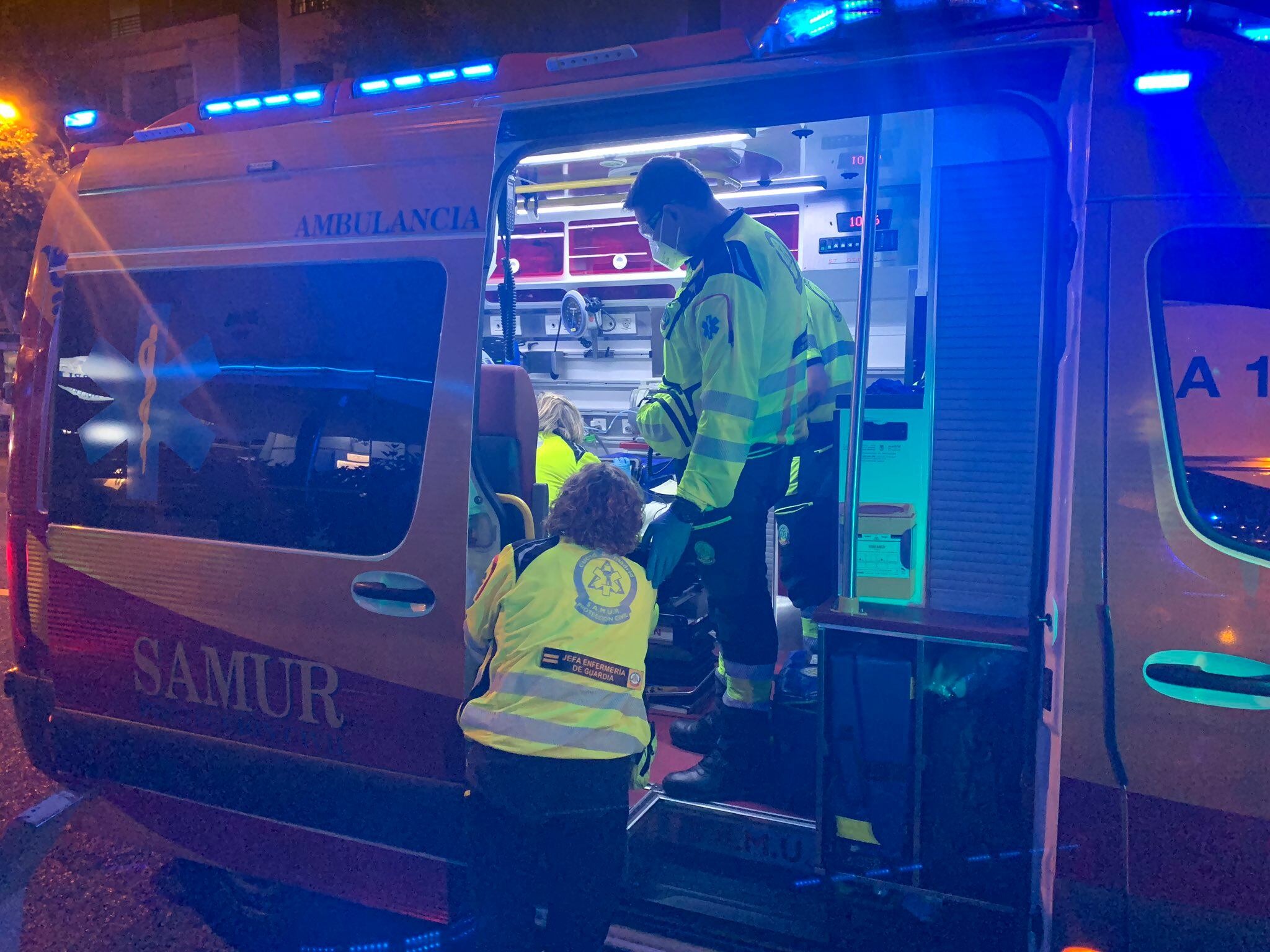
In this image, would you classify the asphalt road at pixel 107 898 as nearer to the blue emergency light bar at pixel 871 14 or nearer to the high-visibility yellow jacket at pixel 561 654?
the high-visibility yellow jacket at pixel 561 654

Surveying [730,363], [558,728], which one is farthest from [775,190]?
[558,728]

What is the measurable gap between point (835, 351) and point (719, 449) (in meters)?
0.87

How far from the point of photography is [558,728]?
6.58ft

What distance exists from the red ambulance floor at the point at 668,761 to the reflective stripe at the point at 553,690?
815mm

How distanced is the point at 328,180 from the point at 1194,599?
2308mm

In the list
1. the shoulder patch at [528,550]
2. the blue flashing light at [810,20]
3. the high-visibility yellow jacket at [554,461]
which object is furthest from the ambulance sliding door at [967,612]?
the high-visibility yellow jacket at [554,461]

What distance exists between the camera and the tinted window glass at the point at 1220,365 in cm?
170

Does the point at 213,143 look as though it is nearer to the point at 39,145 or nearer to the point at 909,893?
the point at 909,893

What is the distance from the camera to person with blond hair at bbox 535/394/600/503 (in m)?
3.97

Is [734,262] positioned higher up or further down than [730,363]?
higher up

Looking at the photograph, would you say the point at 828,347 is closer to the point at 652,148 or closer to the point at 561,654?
the point at 561,654

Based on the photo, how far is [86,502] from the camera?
2697mm

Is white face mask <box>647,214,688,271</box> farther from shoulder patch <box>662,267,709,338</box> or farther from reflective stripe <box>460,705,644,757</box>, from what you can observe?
reflective stripe <box>460,705,644,757</box>

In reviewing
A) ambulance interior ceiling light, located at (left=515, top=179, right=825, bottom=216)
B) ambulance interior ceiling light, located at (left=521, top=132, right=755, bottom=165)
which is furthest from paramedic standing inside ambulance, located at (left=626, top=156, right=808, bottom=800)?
ambulance interior ceiling light, located at (left=515, top=179, right=825, bottom=216)
